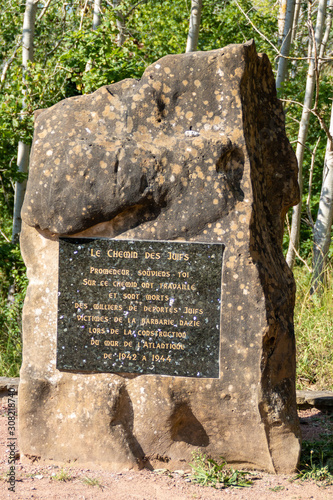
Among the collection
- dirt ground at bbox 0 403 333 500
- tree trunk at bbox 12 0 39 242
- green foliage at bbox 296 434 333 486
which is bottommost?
dirt ground at bbox 0 403 333 500

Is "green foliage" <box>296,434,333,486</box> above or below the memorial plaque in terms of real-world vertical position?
below

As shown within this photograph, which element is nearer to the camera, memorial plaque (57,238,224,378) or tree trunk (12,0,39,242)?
memorial plaque (57,238,224,378)

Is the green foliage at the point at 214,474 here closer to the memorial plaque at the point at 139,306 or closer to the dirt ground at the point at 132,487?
the dirt ground at the point at 132,487

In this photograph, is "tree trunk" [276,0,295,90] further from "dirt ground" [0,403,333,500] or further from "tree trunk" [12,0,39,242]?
"dirt ground" [0,403,333,500]

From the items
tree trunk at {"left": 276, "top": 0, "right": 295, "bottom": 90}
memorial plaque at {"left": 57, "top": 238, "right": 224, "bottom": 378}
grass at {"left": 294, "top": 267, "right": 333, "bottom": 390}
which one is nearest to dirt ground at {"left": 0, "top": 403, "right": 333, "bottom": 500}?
memorial plaque at {"left": 57, "top": 238, "right": 224, "bottom": 378}

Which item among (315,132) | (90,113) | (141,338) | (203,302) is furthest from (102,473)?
(315,132)

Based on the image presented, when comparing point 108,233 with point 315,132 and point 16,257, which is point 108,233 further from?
point 315,132

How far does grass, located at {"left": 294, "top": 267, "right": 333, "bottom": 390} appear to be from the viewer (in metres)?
4.49

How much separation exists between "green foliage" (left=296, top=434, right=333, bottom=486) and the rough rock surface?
11cm

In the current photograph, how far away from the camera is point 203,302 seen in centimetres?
281

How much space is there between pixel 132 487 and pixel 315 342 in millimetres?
2489

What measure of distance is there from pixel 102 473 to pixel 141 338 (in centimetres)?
71

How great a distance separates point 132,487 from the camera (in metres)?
2.69

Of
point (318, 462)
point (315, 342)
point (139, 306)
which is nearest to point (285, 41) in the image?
point (315, 342)
